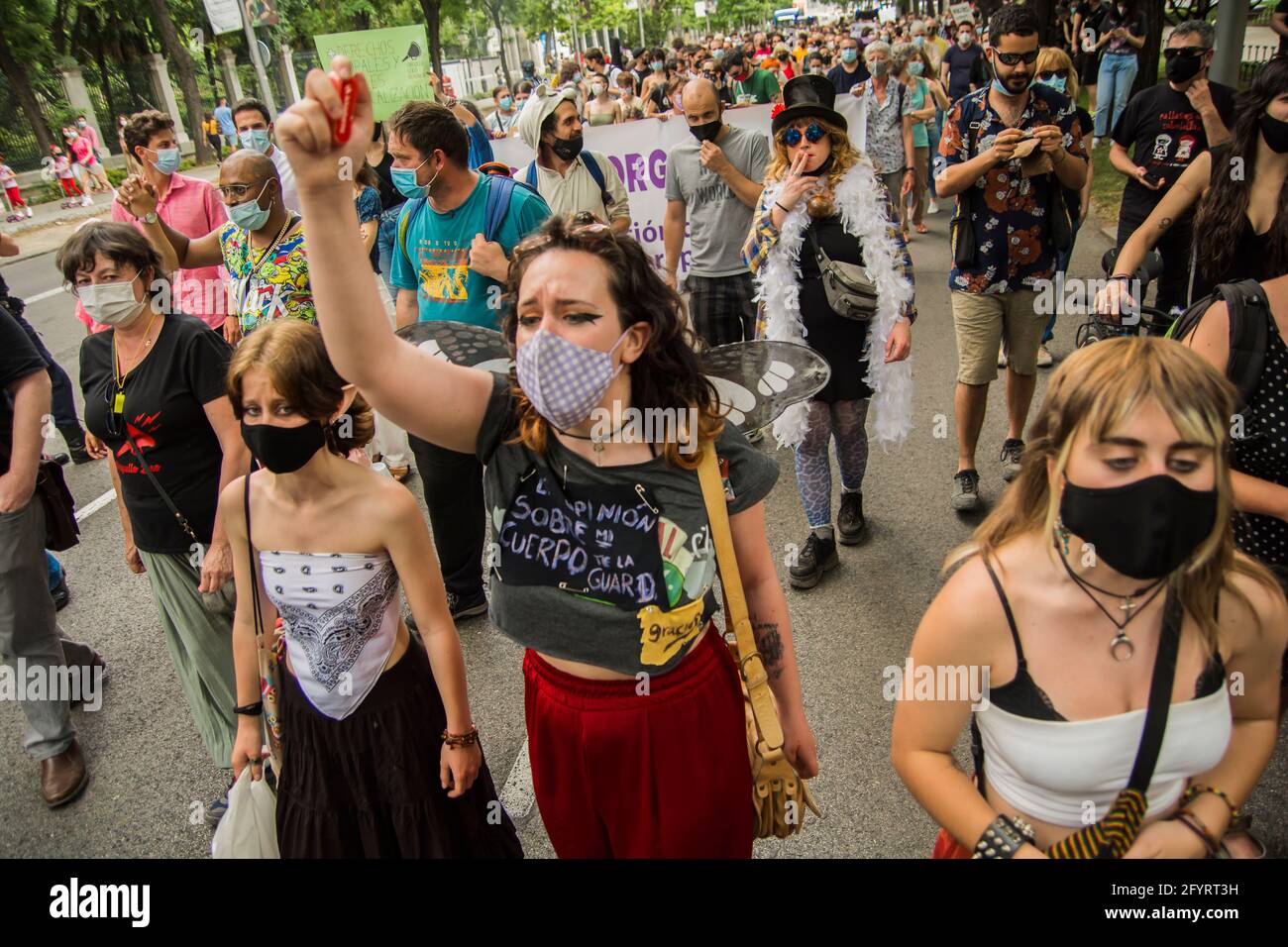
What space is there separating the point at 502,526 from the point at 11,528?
2.57 meters

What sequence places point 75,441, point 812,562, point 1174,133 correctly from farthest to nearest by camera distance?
point 75,441 < point 1174,133 < point 812,562

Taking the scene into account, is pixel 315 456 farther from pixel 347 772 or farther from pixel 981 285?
pixel 981 285

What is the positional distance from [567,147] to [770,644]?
3950mm

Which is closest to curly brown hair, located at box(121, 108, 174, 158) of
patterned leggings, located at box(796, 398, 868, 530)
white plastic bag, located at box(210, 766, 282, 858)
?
patterned leggings, located at box(796, 398, 868, 530)

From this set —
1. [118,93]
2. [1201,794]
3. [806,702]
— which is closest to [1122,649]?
[1201,794]

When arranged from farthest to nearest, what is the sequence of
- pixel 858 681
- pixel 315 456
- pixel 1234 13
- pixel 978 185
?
pixel 1234 13 → pixel 978 185 → pixel 858 681 → pixel 315 456

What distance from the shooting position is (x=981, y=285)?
14.8ft

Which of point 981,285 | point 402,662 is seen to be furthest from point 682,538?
point 981,285

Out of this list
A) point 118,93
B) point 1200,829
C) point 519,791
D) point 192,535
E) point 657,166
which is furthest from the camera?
point 118,93

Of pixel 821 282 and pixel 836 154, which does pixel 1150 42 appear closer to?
pixel 836 154

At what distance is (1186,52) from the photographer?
17.2 ft

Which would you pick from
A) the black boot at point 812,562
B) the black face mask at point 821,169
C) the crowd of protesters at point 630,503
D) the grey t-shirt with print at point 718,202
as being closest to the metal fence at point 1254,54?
the grey t-shirt with print at point 718,202

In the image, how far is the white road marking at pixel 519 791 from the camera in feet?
10.4

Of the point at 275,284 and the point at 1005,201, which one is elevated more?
the point at 275,284
